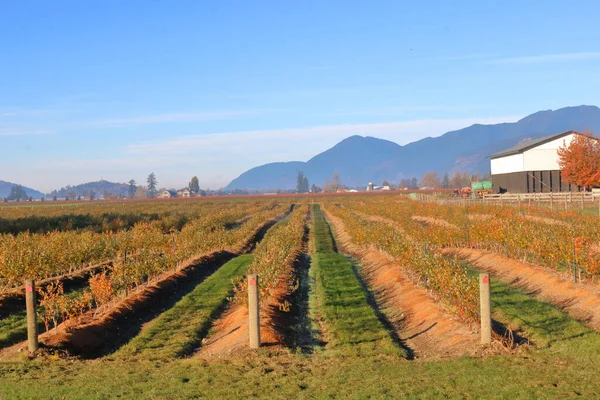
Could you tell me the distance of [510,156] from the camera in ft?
220

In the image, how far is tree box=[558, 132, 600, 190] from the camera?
5506cm

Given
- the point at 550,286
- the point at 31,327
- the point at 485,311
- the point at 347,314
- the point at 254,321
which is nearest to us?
the point at 485,311

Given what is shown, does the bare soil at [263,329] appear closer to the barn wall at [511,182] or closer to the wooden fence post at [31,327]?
the wooden fence post at [31,327]

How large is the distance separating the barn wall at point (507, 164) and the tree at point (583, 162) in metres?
5.78

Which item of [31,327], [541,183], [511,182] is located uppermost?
[511,182]

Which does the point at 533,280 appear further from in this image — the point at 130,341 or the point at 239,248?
the point at 239,248

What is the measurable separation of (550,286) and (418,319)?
14.5 feet

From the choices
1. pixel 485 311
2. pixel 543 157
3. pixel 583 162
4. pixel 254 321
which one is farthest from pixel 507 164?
pixel 254 321

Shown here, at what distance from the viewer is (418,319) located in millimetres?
13930

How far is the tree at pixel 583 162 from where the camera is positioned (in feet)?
181

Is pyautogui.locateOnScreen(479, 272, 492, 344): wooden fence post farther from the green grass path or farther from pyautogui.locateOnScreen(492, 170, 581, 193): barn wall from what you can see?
pyautogui.locateOnScreen(492, 170, 581, 193): barn wall

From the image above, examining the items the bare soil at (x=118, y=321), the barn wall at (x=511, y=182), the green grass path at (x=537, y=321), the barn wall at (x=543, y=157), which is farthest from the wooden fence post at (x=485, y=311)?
the barn wall at (x=511, y=182)

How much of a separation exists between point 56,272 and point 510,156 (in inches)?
2138

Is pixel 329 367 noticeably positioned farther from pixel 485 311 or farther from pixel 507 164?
pixel 507 164
